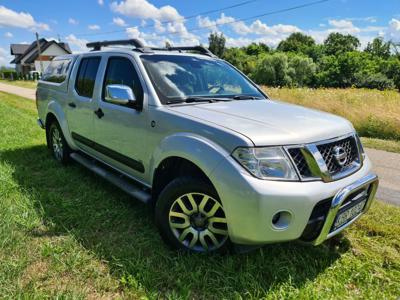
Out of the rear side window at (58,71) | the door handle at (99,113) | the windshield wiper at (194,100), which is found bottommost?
the door handle at (99,113)

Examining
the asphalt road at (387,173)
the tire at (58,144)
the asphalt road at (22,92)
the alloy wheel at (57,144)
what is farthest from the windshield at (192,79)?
the asphalt road at (22,92)

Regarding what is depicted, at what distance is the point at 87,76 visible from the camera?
459 centimetres

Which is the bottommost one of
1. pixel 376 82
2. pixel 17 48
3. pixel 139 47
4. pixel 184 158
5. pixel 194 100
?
pixel 376 82

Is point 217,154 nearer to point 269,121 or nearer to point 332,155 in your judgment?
point 269,121

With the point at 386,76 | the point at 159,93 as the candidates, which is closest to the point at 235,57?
the point at 386,76

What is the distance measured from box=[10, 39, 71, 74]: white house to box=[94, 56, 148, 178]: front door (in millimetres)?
58557

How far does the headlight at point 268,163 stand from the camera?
7.86 ft

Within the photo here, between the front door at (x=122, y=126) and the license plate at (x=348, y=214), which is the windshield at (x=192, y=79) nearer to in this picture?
the front door at (x=122, y=126)

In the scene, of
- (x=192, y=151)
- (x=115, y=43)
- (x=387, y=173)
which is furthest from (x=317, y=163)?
(x=387, y=173)

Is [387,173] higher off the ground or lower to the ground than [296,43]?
lower

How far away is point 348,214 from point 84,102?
342cm

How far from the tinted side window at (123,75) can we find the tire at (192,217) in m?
1.09

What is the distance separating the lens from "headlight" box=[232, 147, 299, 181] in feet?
7.86

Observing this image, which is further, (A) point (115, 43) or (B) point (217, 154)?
(A) point (115, 43)
